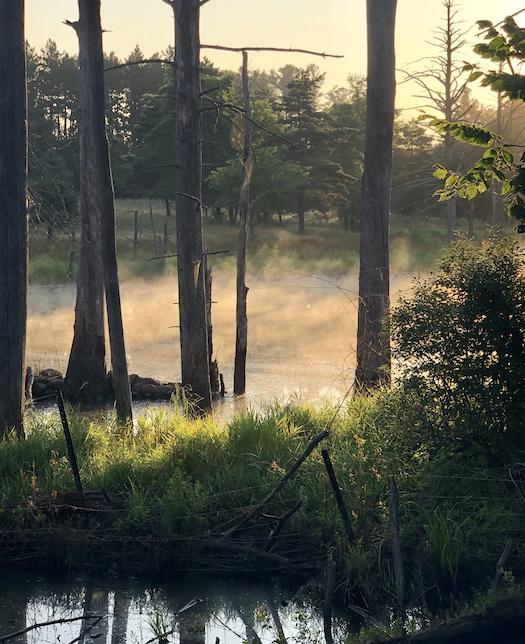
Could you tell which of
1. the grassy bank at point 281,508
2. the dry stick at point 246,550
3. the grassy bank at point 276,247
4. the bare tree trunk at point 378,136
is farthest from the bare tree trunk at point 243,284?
the grassy bank at point 276,247

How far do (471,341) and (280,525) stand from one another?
260 cm

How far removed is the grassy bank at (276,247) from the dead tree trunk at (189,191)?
25.5 metres

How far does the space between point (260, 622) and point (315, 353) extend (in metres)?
17.5

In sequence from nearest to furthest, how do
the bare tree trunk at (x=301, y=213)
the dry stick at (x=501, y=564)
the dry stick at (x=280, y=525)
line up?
the dry stick at (x=501, y=564) → the dry stick at (x=280, y=525) → the bare tree trunk at (x=301, y=213)

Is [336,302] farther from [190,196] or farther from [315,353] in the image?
[190,196]

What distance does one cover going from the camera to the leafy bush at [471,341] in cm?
1037

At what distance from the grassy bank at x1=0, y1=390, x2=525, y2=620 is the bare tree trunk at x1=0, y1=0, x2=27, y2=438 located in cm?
147

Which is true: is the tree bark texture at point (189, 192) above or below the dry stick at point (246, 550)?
above

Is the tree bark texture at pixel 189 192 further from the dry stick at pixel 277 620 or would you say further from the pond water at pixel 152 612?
the dry stick at pixel 277 620

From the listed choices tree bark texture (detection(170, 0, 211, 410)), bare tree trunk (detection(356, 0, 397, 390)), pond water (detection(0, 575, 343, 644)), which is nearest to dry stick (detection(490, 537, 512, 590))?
pond water (detection(0, 575, 343, 644))

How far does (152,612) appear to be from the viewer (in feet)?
31.1

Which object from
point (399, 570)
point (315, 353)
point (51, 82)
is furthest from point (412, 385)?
point (51, 82)

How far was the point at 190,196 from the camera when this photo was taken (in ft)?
58.1

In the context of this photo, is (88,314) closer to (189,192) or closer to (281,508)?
(189,192)
